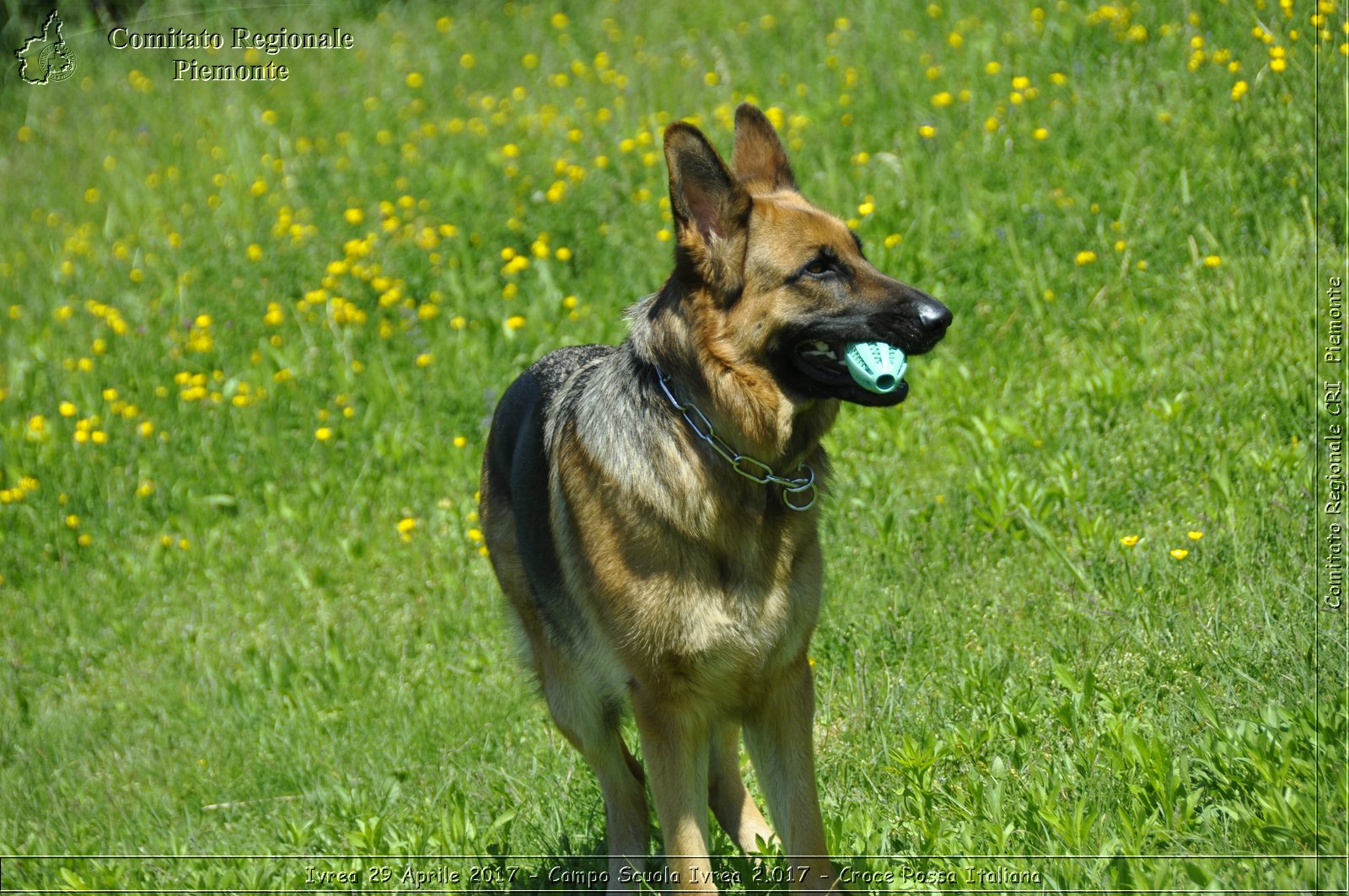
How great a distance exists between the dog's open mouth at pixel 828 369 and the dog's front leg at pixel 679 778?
1021mm

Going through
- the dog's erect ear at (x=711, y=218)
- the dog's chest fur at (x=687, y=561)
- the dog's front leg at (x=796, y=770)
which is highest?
the dog's erect ear at (x=711, y=218)

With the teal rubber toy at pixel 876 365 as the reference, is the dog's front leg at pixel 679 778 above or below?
below

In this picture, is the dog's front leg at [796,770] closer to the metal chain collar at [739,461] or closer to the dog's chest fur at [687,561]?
the dog's chest fur at [687,561]

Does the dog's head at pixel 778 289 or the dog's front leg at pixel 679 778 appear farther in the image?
the dog's front leg at pixel 679 778

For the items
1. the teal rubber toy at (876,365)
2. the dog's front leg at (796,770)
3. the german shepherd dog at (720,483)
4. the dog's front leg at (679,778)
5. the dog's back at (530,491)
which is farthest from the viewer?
the dog's back at (530,491)

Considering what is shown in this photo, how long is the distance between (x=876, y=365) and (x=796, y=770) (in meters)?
1.28

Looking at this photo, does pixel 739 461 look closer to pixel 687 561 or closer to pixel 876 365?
pixel 687 561

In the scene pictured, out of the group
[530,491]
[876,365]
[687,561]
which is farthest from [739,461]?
[530,491]

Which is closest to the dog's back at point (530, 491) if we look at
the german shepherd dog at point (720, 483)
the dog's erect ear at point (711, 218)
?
the german shepherd dog at point (720, 483)

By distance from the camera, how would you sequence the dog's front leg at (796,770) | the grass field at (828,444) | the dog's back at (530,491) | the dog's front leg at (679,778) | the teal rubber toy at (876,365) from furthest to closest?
1. the dog's back at (530,491)
2. the grass field at (828,444)
3. the dog's front leg at (796,770)
4. the dog's front leg at (679,778)
5. the teal rubber toy at (876,365)

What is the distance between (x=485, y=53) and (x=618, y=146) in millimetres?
3058

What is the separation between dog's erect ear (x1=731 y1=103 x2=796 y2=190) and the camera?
4.02 meters

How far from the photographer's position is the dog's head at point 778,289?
11.3 ft

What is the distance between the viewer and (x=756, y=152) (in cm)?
403
